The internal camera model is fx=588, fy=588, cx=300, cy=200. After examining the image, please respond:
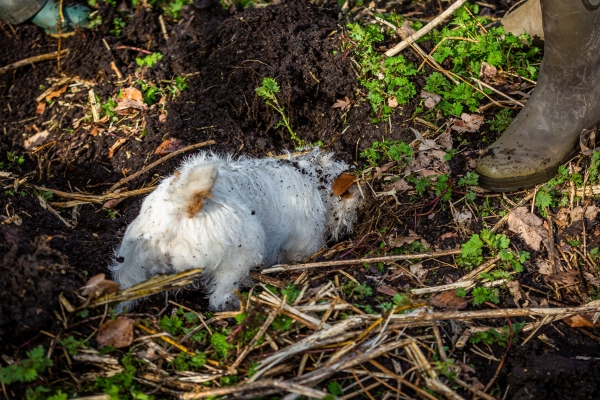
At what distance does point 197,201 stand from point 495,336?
186 cm

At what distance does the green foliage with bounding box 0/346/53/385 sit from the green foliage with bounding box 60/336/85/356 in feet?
0.37

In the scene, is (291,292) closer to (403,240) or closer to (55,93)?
(403,240)

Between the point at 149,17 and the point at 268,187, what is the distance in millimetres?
3031

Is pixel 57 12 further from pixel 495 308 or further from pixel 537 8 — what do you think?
pixel 495 308

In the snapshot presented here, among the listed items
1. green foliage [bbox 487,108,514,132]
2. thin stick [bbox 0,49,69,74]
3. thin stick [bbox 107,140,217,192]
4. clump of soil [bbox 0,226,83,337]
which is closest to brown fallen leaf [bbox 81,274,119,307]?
clump of soil [bbox 0,226,83,337]

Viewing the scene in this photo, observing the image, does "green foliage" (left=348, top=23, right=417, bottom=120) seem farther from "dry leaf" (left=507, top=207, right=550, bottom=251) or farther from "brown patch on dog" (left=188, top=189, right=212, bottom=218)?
"brown patch on dog" (left=188, top=189, right=212, bottom=218)

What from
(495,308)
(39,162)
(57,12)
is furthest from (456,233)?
(57,12)

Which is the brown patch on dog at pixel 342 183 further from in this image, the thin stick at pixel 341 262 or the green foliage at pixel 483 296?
the green foliage at pixel 483 296

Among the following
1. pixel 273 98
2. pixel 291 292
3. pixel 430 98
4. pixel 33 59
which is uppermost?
pixel 33 59

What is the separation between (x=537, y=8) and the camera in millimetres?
5531

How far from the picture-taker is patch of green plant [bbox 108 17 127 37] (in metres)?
6.17

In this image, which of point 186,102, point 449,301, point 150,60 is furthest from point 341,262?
point 150,60

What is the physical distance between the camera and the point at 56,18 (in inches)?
241

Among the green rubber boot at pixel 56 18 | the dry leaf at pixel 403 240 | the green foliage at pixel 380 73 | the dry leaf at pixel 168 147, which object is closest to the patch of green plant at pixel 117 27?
the green rubber boot at pixel 56 18
